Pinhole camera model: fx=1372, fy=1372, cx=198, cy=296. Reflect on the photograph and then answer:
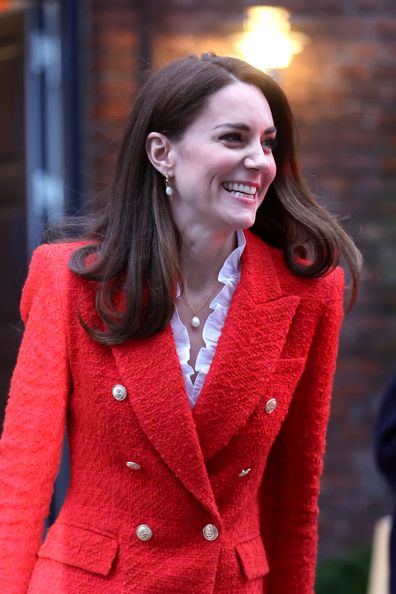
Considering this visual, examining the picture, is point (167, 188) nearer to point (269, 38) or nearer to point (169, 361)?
point (169, 361)

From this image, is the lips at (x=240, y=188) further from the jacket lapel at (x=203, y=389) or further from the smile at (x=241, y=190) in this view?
the jacket lapel at (x=203, y=389)

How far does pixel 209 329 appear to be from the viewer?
2.97 metres

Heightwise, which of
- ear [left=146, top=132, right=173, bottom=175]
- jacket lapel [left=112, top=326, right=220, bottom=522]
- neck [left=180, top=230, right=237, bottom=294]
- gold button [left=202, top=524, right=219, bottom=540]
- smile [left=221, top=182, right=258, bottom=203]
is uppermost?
ear [left=146, top=132, right=173, bottom=175]

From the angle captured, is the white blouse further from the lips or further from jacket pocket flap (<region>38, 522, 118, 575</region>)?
jacket pocket flap (<region>38, 522, 118, 575</region>)

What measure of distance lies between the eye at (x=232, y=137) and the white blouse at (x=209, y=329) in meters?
0.28

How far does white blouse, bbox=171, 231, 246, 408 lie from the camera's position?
9.58 feet

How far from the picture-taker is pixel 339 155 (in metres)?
5.81

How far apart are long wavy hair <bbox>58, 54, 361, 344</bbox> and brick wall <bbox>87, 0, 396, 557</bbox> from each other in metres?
2.37

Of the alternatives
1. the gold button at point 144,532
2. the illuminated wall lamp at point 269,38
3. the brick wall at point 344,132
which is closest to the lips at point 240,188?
the gold button at point 144,532

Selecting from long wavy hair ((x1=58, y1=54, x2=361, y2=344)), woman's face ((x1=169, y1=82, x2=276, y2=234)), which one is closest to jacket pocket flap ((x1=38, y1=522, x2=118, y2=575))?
long wavy hair ((x1=58, y1=54, x2=361, y2=344))

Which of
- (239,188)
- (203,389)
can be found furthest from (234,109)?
(203,389)

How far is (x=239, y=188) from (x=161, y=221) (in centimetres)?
20

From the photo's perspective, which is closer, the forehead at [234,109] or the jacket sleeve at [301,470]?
the forehead at [234,109]

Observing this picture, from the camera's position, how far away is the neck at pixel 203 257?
9.71 feet
